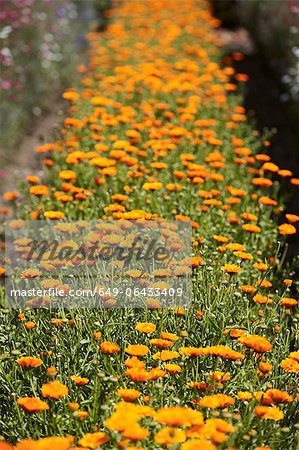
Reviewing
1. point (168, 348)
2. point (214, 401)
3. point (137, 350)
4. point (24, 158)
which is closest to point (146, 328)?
point (137, 350)

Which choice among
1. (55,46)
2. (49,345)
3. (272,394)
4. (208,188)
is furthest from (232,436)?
(55,46)

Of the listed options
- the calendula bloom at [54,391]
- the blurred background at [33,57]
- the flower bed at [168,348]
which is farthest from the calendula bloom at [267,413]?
the blurred background at [33,57]

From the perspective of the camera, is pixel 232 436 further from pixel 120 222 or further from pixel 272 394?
pixel 120 222

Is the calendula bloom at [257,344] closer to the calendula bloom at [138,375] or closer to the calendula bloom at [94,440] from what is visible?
the calendula bloom at [138,375]

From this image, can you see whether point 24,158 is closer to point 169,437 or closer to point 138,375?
point 138,375

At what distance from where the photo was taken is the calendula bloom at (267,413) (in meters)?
2.02

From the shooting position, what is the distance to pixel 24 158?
20.3 feet

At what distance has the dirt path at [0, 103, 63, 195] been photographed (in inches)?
218

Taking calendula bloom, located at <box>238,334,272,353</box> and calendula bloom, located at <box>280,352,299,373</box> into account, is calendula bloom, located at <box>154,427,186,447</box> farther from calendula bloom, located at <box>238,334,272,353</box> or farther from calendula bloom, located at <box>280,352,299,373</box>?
calendula bloom, located at <box>280,352,299,373</box>

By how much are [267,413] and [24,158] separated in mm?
4493

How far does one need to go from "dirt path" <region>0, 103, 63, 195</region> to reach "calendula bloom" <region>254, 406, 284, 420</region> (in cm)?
343

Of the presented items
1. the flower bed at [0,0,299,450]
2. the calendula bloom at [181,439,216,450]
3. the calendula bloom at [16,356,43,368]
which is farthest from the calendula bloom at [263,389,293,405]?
the calendula bloom at [16,356,43,368]

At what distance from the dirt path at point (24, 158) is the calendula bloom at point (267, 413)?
3427mm

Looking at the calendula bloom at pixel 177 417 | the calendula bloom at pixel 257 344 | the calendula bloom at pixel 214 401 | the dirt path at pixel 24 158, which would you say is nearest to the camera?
the calendula bloom at pixel 177 417
